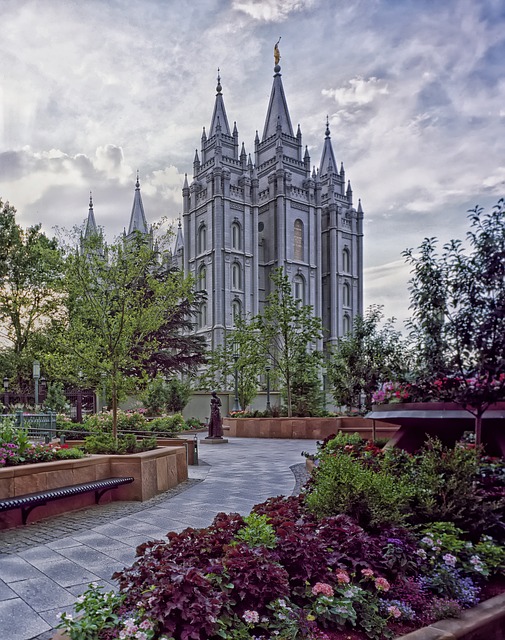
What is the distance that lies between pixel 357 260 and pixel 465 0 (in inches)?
2591

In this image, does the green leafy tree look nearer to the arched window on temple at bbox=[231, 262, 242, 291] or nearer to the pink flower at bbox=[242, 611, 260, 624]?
the pink flower at bbox=[242, 611, 260, 624]

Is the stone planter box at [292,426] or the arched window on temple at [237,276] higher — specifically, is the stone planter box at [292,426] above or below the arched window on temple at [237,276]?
below

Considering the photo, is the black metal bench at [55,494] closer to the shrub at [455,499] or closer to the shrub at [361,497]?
the shrub at [361,497]

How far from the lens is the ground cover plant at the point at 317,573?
276cm

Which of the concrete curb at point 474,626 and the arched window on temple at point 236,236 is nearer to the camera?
the concrete curb at point 474,626

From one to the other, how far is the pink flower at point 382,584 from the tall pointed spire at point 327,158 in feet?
238

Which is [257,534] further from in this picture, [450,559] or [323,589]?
[450,559]

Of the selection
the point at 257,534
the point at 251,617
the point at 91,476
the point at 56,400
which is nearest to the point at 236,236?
the point at 56,400

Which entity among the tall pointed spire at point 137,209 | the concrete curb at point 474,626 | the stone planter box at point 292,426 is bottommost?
the stone planter box at point 292,426

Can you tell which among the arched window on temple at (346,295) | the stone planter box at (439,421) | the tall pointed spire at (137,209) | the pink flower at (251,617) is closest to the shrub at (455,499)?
the pink flower at (251,617)

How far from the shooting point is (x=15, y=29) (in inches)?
283

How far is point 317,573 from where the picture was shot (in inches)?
131

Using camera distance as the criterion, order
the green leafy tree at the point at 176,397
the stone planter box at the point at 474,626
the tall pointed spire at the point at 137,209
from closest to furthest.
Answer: the stone planter box at the point at 474,626, the green leafy tree at the point at 176,397, the tall pointed spire at the point at 137,209

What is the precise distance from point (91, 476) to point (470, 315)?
5.54 meters
